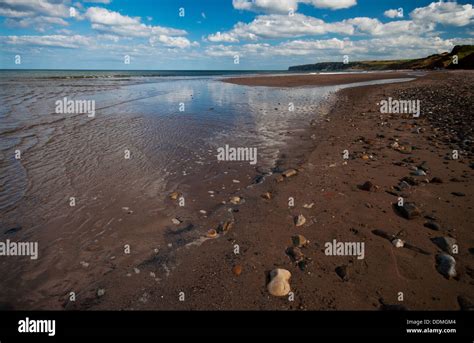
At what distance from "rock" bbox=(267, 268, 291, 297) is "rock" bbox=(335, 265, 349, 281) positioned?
26.6 inches

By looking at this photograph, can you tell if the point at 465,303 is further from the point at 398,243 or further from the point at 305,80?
the point at 305,80

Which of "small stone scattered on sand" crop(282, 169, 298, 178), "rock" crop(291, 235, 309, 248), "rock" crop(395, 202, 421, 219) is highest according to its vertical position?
"small stone scattered on sand" crop(282, 169, 298, 178)

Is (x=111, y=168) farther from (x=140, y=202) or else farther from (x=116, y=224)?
(x=116, y=224)

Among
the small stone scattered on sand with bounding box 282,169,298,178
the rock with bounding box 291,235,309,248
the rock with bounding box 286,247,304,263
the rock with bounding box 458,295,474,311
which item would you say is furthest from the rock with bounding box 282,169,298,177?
the rock with bounding box 458,295,474,311

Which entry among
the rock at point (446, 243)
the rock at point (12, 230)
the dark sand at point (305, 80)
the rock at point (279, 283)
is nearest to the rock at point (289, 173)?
the rock at point (446, 243)

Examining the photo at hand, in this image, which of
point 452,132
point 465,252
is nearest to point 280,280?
point 465,252

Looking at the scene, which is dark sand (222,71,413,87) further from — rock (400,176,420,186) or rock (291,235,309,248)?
rock (291,235,309,248)

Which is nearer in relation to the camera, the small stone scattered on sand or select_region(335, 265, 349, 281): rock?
select_region(335, 265, 349, 281): rock

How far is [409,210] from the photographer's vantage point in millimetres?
4809

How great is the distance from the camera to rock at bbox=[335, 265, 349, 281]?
3537 millimetres

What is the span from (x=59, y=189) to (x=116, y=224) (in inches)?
93.8

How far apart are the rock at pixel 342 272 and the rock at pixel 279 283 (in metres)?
0.67

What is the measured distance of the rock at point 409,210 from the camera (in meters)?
4.74
